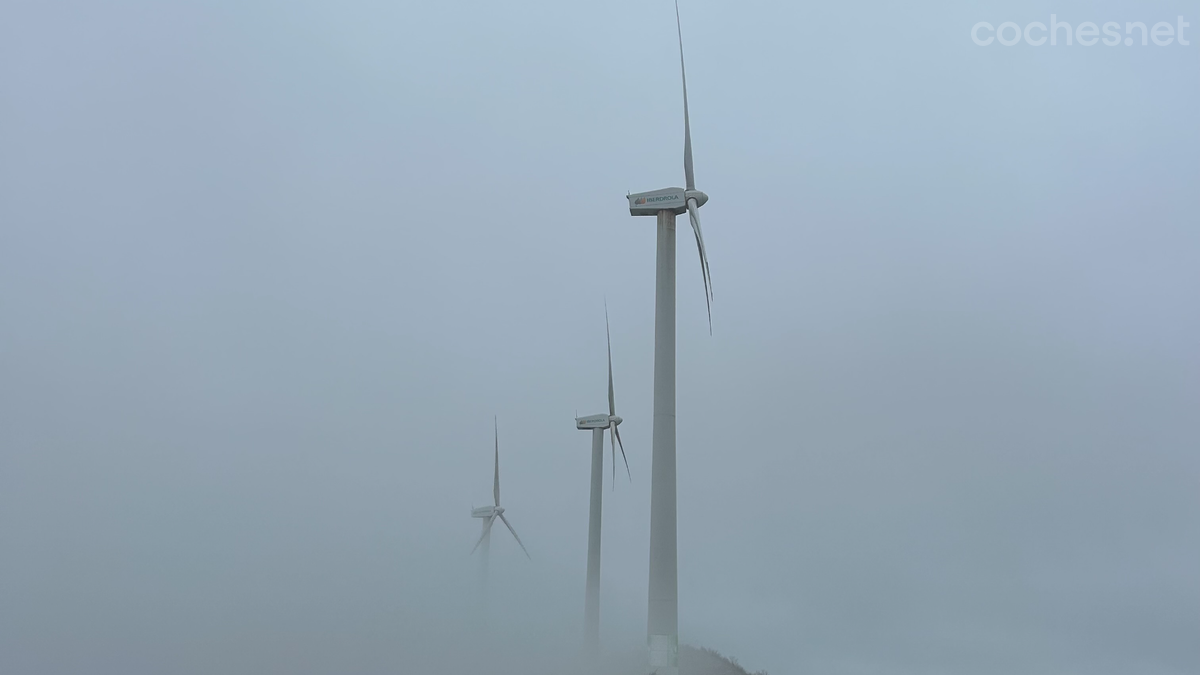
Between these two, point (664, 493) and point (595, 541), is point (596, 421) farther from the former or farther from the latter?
point (664, 493)

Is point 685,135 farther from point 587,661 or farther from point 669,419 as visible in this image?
point 587,661

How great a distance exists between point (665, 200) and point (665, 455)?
52.8ft

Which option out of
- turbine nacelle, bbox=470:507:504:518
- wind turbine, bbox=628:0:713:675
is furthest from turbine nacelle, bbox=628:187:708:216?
turbine nacelle, bbox=470:507:504:518

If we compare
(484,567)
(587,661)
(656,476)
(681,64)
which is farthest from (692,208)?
(484,567)

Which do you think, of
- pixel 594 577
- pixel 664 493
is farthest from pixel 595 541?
pixel 664 493

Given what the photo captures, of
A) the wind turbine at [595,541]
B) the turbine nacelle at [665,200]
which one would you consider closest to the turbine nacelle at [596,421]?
the wind turbine at [595,541]

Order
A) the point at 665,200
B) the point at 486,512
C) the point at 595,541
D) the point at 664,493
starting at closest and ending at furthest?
1. the point at 664,493
2. the point at 665,200
3. the point at 595,541
4. the point at 486,512

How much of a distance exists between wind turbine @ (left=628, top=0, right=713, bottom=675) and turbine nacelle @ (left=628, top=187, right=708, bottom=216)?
6 cm

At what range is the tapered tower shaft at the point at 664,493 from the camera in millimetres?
48188

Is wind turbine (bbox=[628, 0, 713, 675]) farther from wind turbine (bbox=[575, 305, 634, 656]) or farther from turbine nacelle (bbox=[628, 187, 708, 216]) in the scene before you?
wind turbine (bbox=[575, 305, 634, 656])

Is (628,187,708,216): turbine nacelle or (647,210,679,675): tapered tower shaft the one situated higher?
(628,187,708,216): turbine nacelle

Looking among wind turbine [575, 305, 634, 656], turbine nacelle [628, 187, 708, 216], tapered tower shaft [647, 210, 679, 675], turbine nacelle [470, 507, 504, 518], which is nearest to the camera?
tapered tower shaft [647, 210, 679, 675]

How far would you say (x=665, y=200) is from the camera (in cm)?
5816

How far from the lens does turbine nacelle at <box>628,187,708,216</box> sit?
57.9 meters
